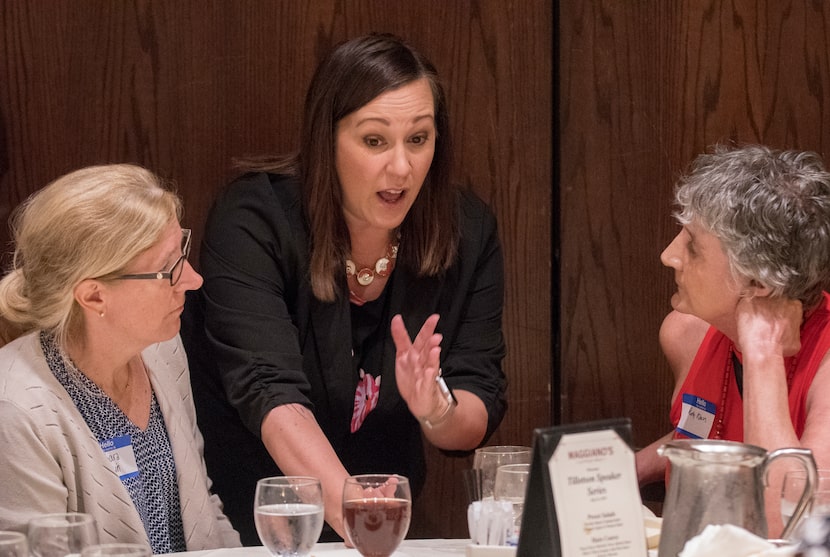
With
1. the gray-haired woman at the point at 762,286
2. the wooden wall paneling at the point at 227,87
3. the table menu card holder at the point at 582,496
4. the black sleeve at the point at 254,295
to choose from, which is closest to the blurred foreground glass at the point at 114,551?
the table menu card holder at the point at 582,496

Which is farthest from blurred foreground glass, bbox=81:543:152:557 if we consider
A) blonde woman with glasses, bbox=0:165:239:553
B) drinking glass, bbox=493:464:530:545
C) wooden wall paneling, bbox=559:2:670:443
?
wooden wall paneling, bbox=559:2:670:443

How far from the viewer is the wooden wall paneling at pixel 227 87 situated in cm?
308

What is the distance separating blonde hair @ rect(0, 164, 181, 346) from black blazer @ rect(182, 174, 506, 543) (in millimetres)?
316

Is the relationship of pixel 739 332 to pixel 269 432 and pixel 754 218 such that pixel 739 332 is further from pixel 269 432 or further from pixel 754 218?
pixel 269 432

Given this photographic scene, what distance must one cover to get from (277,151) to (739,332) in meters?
1.49

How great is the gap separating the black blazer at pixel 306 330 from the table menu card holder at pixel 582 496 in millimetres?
1068

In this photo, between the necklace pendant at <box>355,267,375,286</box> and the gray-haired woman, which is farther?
the necklace pendant at <box>355,267,375,286</box>

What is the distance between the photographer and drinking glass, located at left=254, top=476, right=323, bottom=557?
4.95 ft

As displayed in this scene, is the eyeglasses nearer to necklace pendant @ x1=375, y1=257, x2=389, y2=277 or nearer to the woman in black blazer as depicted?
the woman in black blazer

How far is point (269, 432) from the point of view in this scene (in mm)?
2205

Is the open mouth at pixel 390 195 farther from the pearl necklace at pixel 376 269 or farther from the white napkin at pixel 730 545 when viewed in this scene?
the white napkin at pixel 730 545

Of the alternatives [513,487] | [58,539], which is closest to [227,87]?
[513,487]

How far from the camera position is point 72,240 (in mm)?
2064

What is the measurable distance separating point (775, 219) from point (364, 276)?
36.1 inches
